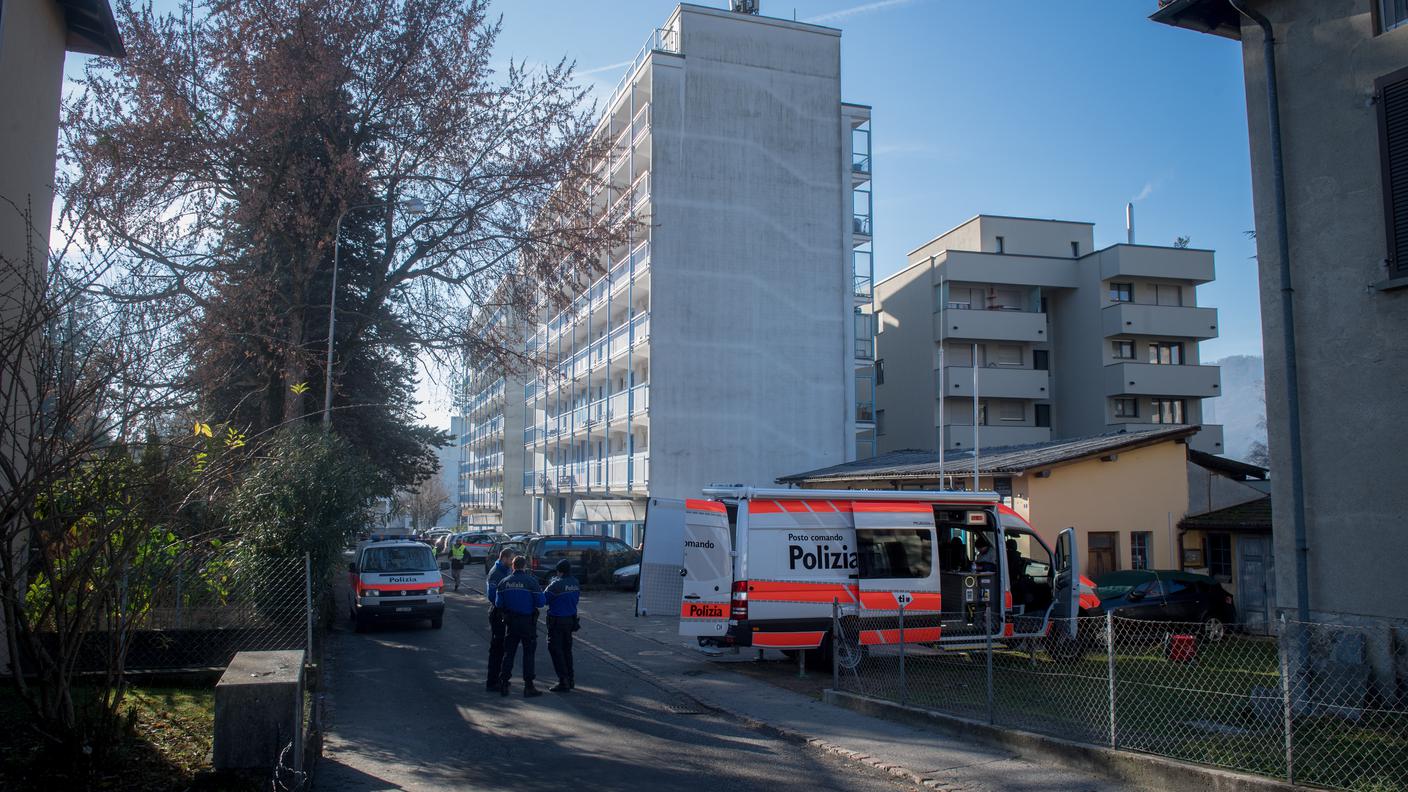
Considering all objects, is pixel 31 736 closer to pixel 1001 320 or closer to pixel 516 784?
pixel 516 784

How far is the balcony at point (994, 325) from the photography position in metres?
39.4

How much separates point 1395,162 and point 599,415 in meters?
34.4

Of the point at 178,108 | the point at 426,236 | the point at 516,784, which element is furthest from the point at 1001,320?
the point at 516,784

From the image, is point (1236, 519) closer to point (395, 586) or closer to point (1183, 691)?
point (1183, 691)

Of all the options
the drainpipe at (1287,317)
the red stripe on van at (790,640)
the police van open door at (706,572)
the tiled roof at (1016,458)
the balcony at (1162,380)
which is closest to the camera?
the drainpipe at (1287,317)

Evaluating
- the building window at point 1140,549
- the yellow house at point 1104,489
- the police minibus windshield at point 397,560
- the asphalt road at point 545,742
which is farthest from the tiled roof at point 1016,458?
the police minibus windshield at point 397,560

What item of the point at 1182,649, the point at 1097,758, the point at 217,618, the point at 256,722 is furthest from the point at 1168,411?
the point at 256,722

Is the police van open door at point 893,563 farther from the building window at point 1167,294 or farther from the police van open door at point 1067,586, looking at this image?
the building window at point 1167,294

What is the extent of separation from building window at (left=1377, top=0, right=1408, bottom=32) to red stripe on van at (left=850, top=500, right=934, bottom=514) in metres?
8.47

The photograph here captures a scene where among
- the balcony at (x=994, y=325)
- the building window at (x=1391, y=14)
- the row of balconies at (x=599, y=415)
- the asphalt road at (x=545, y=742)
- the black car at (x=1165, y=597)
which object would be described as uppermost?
the balcony at (x=994, y=325)

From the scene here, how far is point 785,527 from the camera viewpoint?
47.6 feet

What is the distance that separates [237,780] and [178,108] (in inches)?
639

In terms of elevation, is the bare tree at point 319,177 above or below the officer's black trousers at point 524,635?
above

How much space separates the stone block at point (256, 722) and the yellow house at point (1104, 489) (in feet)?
51.7
